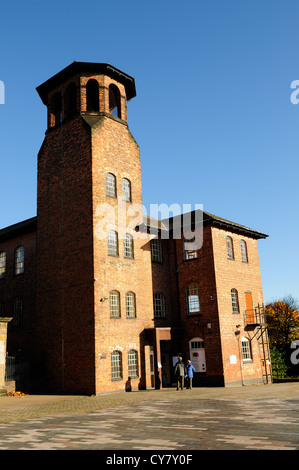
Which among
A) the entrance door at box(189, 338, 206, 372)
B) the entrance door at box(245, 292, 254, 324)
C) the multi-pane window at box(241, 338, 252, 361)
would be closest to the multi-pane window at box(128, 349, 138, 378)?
the entrance door at box(189, 338, 206, 372)

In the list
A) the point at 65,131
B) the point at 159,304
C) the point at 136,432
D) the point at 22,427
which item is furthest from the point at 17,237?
the point at 136,432

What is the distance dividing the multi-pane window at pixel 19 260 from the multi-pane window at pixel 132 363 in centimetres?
979

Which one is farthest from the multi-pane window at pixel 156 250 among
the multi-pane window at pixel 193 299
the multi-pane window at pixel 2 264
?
the multi-pane window at pixel 2 264

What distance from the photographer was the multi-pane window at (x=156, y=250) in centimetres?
2675

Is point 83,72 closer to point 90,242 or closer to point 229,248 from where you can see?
point 90,242

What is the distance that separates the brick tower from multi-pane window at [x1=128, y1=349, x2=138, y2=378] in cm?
5

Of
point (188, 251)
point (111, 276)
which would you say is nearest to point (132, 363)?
point (111, 276)

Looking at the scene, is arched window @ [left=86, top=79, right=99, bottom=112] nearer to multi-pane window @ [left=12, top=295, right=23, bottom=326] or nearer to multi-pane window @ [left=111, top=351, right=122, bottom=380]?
multi-pane window @ [left=12, top=295, right=23, bottom=326]

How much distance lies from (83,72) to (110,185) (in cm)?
720

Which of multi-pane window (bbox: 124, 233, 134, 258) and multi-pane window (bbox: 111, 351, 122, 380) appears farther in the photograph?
multi-pane window (bbox: 124, 233, 134, 258)

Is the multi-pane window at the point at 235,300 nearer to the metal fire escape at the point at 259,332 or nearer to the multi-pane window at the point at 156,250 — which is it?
the metal fire escape at the point at 259,332

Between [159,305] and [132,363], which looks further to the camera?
[159,305]

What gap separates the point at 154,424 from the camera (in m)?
10.6

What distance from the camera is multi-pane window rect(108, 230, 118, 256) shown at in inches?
904
